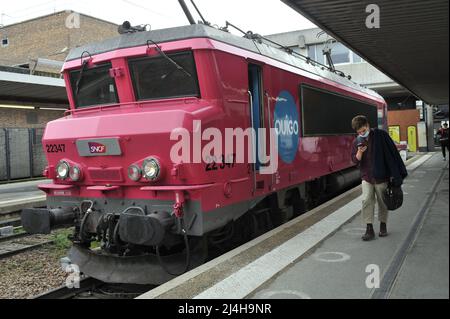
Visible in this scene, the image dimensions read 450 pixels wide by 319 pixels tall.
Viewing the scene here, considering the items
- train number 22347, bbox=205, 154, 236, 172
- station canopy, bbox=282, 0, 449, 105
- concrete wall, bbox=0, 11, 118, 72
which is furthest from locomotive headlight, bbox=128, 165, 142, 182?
concrete wall, bbox=0, 11, 118, 72

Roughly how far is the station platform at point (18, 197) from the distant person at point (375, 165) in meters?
9.07

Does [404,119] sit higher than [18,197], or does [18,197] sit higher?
[404,119]

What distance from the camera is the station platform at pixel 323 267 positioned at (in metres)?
3.92

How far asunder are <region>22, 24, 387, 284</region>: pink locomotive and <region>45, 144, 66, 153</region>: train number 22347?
0.5 inches

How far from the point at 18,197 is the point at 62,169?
8.58 m

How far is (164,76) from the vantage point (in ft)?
19.1

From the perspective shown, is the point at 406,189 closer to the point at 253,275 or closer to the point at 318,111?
the point at 318,111

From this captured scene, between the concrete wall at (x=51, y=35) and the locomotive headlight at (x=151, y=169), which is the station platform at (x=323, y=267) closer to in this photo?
the locomotive headlight at (x=151, y=169)

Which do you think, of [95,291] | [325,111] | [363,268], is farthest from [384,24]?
[95,291]

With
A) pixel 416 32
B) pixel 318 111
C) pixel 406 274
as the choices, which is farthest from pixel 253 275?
pixel 416 32

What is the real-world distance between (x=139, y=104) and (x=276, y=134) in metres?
2.04
